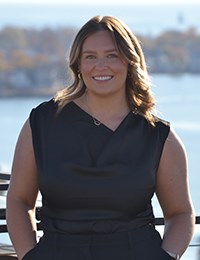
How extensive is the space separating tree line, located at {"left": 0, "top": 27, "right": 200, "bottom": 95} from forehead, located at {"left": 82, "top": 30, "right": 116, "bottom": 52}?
2891 centimetres

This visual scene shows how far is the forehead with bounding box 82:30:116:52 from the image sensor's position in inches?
112

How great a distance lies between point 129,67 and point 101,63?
10cm

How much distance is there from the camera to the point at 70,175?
278 cm

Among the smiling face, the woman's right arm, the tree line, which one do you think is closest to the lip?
the smiling face

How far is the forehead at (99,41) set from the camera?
2852mm

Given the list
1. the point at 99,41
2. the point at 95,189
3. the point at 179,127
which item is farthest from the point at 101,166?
the point at 179,127

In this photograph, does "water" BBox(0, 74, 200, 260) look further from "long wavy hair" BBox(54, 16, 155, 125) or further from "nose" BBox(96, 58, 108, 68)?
"nose" BBox(96, 58, 108, 68)

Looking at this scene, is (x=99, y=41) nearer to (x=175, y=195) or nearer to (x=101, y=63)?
(x=101, y=63)

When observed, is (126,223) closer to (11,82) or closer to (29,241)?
(29,241)

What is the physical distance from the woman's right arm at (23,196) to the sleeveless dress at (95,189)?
0.03 meters

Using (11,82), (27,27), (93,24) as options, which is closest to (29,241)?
(93,24)

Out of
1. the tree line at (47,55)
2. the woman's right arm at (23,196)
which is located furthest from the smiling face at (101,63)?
the tree line at (47,55)

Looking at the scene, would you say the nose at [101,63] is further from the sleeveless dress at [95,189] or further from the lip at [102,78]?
the sleeveless dress at [95,189]

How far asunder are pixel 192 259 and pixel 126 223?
676mm
